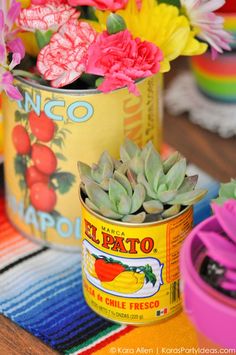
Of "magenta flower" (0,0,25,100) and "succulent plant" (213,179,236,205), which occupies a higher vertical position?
"magenta flower" (0,0,25,100)

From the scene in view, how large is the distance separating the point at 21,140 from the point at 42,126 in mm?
33

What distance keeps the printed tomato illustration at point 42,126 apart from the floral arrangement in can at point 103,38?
0.03 meters

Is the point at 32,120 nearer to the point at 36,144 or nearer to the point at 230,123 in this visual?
the point at 36,144

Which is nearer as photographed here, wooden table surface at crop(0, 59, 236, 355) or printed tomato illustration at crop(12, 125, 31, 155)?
printed tomato illustration at crop(12, 125, 31, 155)

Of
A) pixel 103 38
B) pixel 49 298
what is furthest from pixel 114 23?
pixel 49 298

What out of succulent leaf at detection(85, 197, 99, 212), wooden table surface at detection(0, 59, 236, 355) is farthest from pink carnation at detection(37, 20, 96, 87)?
wooden table surface at detection(0, 59, 236, 355)

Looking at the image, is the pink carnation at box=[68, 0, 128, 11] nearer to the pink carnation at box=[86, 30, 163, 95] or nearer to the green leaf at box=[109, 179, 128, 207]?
the pink carnation at box=[86, 30, 163, 95]

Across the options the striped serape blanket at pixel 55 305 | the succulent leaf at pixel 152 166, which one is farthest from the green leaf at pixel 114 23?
the striped serape blanket at pixel 55 305

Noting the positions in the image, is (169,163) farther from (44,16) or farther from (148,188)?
(44,16)

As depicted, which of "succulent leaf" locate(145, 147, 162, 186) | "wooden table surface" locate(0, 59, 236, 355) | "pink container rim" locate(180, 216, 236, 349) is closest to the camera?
"pink container rim" locate(180, 216, 236, 349)

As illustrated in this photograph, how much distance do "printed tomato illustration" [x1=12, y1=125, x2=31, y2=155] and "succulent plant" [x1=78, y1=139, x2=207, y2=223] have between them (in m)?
0.08

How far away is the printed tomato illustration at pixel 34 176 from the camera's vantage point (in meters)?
0.75

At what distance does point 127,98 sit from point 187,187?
104 millimetres

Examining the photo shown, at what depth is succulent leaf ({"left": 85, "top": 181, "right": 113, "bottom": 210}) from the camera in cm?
65
